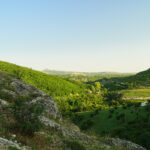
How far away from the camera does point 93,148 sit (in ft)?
52.1

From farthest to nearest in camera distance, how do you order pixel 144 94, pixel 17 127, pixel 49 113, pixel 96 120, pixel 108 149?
pixel 144 94
pixel 96 120
pixel 49 113
pixel 108 149
pixel 17 127

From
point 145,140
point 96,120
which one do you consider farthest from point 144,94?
point 145,140

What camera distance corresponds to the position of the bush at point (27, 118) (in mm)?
12867

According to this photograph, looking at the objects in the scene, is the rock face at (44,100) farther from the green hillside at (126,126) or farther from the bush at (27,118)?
the green hillside at (126,126)

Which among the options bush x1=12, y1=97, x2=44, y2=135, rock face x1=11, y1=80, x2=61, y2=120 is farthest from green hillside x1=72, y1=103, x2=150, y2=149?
bush x1=12, y1=97, x2=44, y2=135

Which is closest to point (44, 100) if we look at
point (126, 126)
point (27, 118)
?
point (27, 118)

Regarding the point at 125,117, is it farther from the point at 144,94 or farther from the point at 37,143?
the point at 144,94

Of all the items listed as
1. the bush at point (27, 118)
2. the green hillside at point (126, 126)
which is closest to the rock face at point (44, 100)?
the bush at point (27, 118)

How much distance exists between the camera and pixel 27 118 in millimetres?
14305

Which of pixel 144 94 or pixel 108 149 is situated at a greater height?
pixel 108 149

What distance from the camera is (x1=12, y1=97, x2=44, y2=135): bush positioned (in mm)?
12867

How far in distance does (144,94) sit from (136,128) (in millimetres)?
154331

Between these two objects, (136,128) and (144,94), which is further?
(144,94)

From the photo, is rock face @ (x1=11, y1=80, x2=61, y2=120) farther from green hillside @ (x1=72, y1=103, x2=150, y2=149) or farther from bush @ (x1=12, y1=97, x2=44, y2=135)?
green hillside @ (x1=72, y1=103, x2=150, y2=149)
